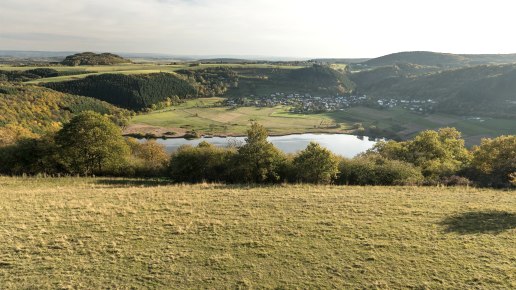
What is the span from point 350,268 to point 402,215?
9.01 meters

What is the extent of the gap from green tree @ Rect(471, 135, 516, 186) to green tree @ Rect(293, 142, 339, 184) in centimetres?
1636

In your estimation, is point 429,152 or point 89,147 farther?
point 429,152

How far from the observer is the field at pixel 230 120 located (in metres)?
148

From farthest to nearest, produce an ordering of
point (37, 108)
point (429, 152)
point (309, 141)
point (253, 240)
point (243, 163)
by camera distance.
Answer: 1. point (37, 108)
2. point (309, 141)
3. point (429, 152)
4. point (243, 163)
5. point (253, 240)

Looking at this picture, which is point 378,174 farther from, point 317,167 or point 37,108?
point 37,108

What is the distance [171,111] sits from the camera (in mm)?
184375

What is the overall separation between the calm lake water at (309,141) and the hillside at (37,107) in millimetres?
36738

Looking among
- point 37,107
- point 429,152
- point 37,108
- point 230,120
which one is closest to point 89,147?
point 429,152

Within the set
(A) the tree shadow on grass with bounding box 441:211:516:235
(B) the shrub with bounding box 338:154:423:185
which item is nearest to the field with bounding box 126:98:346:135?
(B) the shrub with bounding box 338:154:423:185

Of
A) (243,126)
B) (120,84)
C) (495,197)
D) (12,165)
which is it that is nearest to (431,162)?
(495,197)

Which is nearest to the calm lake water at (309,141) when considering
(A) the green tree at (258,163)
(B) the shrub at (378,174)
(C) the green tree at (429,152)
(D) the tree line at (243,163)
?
(C) the green tree at (429,152)

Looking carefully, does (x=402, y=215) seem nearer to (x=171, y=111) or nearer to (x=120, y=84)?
(x=171, y=111)

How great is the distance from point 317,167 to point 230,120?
127707 mm

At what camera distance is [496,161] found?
40.6 meters
